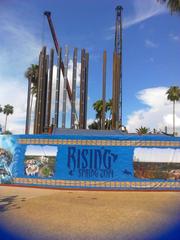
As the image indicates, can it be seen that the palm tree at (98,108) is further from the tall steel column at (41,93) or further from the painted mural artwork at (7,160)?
the painted mural artwork at (7,160)

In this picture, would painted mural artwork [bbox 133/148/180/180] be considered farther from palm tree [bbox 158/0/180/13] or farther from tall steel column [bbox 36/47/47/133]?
tall steel column [bbox 36/47/47/133]

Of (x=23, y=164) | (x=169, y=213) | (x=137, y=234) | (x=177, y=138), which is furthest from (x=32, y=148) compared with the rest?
(x=137, y=234)

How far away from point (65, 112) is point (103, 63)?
8359mm

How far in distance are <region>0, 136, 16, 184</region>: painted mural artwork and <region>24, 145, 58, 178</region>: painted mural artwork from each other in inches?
35.8

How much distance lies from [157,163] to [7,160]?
8.76 m

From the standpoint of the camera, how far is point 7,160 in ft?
58.7

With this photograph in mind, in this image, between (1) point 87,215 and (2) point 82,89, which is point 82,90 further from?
(1) point 87,215

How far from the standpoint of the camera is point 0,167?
18.0m

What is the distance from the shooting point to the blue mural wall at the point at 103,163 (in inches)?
643

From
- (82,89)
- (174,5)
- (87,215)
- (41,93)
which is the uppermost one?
(174,5)

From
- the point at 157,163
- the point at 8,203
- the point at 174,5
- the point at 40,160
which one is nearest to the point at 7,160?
the point at 40,160

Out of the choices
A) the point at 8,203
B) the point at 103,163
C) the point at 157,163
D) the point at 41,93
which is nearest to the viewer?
the point at 8,203

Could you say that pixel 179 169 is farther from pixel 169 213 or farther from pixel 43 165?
pixel 43 165

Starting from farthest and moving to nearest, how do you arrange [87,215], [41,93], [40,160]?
[41,93] → [40,160] → [87,215]
